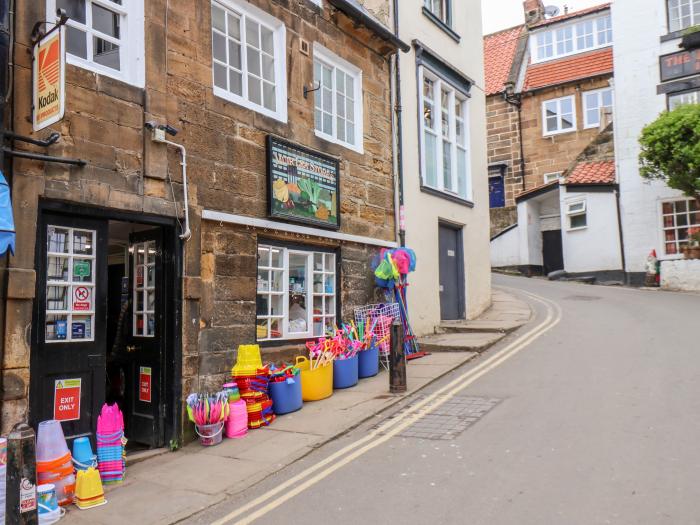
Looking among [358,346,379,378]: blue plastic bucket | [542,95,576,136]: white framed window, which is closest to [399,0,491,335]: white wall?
[358,346,379,378]: blue plastic bucket

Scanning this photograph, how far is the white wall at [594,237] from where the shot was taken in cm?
2158

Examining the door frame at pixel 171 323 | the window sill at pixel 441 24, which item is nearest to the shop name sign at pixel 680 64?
the window sill at pixel 441 24

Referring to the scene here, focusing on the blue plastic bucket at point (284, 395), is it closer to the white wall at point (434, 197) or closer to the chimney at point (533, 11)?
the white wall at point (434, 197)

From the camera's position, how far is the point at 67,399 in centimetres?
595

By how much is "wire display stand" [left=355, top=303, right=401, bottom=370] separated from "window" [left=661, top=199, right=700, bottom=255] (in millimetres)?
13677

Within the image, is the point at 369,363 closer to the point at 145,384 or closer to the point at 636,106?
the point at 145,384

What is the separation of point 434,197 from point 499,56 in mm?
19556

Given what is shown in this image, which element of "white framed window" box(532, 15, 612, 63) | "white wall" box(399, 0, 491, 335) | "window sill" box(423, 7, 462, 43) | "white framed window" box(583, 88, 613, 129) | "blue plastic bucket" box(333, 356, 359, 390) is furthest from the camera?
"white framed window" box(532, 15, 612, 63)

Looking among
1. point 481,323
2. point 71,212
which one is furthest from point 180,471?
point 481,323

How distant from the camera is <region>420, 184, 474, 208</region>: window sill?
12.9 metres

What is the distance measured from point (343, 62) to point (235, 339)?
559cm

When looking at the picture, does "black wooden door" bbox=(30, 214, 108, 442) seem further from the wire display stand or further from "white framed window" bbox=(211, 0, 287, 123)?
the wire display stand

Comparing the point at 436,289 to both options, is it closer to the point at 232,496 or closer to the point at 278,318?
the point at 278,318

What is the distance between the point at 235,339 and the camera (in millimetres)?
7750
